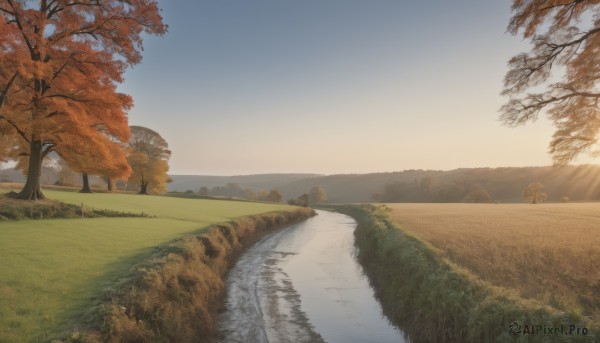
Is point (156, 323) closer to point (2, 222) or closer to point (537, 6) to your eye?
point (2, 222)

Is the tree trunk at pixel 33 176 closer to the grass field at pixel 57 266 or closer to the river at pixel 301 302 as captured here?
the grass field at pixel 57 266

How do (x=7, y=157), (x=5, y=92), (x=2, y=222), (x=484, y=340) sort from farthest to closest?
1. (x=7, y=157)
2. (x=5, y=92)
3. (x=2, y=222)
4. (x=484, y=340)

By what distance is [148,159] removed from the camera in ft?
209

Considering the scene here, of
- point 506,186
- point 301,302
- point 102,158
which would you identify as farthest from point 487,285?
point 506,186

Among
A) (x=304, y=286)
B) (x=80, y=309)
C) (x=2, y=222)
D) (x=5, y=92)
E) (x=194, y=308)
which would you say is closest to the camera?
(x=80, y=309)

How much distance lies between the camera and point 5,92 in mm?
20438

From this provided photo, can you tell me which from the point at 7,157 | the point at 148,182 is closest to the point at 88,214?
the point at 7,157

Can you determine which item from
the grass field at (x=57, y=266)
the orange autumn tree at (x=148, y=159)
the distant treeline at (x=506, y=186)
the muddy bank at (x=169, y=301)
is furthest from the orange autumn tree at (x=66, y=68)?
the distant treeline at (x=506, y=186)

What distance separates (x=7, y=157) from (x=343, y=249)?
94.5ft

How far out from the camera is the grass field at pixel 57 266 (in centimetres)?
819

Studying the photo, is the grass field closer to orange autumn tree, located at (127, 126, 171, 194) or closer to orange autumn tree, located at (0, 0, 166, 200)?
orange autumn tree, located at (0, 0, 166, 200)

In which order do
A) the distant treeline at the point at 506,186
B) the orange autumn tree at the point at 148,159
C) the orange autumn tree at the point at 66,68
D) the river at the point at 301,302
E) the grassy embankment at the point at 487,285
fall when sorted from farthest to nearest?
the distant treeline at the point at 506,186 → the orange autumn tree at the point at 148,159 → the orange autumn tree at the point at 66,68 → the river at the point at 301,302 → the grassy embankment at the point at 487,285

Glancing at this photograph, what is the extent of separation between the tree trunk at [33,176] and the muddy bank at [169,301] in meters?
12.9

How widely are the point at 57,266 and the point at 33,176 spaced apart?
49.4 ft
